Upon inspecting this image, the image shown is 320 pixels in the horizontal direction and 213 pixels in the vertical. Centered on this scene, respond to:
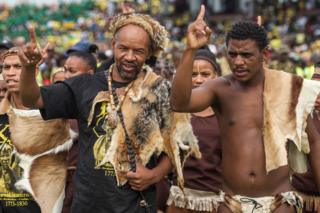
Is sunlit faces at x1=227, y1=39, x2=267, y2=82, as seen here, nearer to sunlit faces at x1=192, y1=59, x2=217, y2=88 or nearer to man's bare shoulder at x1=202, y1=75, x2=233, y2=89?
man's bare shoulder at x1=202, y1=75, x2=233, y2=89

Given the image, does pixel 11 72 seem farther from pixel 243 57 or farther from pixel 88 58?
pixel 243 57

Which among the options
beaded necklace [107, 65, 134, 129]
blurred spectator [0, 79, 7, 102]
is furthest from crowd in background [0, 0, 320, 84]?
beaded necklace [107, 65, 134, 129]

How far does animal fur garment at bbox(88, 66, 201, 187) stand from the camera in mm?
4852

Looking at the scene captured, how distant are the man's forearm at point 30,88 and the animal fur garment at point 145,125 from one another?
0.38m

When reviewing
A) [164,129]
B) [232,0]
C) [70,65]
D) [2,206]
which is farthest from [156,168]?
[232,0]

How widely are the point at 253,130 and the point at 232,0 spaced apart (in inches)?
1270

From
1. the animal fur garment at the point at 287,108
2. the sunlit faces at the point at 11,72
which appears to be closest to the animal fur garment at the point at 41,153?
the sunlit faces at the point at 11,72

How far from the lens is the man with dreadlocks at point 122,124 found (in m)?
4.83

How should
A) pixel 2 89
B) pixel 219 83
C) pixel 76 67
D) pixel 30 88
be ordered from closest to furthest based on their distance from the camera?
pixel 30 88
pixel 219 83
pixel 2 89
pixel 76 67

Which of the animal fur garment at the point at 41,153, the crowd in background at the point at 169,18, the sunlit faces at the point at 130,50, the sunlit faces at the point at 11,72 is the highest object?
the sunlit faces at the point at 130,50

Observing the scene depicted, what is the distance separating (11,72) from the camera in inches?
223

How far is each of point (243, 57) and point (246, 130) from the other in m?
0.49

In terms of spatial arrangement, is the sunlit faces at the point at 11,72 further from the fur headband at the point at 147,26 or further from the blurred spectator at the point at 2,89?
the fur headband at the point at 147,26

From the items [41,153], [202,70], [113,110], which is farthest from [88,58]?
[113,110]
